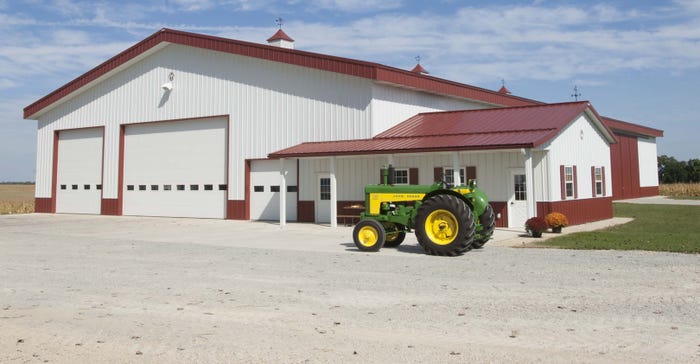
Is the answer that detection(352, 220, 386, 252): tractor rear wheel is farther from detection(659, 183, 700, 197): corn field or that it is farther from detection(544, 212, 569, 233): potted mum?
detection(659, 183, 700, 197): corn field

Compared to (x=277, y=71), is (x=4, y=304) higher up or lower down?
lower down

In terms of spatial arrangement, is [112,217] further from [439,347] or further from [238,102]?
[439,347]

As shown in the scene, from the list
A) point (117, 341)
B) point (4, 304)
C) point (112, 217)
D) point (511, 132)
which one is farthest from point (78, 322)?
point (112, 217)

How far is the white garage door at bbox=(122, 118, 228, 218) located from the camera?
25062mm

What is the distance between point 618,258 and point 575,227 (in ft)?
26.7

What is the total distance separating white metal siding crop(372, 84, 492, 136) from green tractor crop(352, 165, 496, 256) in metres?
7.80

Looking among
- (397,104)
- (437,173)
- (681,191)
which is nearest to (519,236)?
(437,173)

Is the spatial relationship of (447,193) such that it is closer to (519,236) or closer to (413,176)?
(519,236)

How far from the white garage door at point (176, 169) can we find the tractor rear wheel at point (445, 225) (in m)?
14.6

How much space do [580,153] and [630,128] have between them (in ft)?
63.4

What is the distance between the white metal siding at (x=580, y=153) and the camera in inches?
725

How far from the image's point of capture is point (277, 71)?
23203mm

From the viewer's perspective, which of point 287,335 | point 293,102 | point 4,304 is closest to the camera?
point 287,335

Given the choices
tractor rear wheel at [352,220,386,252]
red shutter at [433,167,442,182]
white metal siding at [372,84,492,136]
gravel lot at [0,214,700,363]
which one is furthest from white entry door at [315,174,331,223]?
gravel lot at [0,214,700,363]
